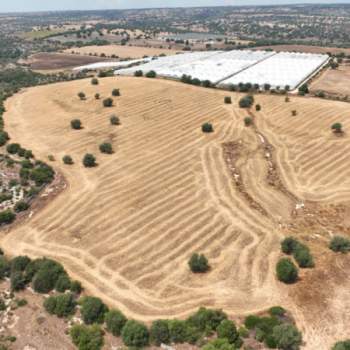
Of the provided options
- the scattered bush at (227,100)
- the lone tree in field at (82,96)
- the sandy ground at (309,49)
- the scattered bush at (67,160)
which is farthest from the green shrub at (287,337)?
the sandy ground at (309,49)

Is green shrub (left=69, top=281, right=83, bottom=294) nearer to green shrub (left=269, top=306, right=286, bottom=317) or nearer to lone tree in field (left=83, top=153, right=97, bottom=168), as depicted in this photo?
green shrub (left=269, top=306, right=286, bottom=317)

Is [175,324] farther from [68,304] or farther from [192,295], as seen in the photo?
[68,304]

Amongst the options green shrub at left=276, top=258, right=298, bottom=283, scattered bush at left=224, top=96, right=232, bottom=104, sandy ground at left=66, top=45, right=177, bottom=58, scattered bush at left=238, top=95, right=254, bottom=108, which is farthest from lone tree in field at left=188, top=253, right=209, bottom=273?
sandy ground at left=66, top=45, right=177, bottom=58

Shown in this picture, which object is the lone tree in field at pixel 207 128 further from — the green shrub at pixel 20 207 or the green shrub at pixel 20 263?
the green shrub at pixel 20 263

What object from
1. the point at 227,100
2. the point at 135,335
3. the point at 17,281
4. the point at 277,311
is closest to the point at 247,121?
the point at 227,100

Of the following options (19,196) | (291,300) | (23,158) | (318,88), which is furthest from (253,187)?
(318,88)
